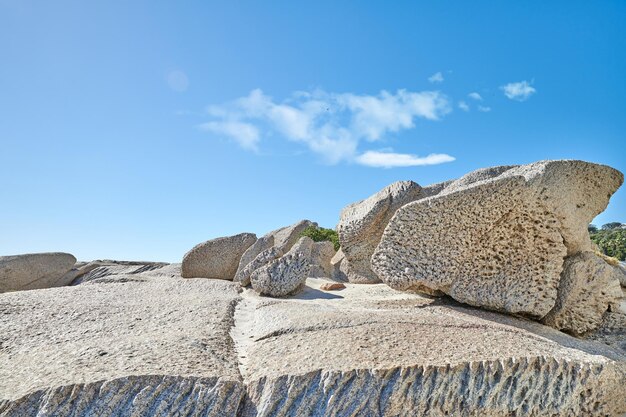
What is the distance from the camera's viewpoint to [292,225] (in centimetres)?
1190

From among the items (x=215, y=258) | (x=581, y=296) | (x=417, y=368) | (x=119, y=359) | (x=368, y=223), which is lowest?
(x=417, y=368)

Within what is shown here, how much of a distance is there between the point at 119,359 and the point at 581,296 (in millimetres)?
5176

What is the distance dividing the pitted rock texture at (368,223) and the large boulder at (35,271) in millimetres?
Answer: 8799

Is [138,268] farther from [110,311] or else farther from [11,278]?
[110,311]

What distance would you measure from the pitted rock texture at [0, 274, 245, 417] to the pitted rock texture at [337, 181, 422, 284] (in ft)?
8.79

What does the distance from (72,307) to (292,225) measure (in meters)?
6.78

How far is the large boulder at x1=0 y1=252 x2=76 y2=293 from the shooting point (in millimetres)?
11570

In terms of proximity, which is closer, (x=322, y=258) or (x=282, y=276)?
(x=282, y=276)

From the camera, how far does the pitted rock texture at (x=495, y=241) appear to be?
5.28 metres

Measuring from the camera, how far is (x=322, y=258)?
1031 centimetres

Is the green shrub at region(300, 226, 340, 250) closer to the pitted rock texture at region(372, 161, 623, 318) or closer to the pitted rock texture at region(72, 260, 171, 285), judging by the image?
the pitted rock texture at region(72, 260, 171, 285)

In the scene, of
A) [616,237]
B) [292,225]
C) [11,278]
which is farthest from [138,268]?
[616,237]

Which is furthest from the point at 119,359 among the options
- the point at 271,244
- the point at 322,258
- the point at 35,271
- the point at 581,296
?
the point at 35,271

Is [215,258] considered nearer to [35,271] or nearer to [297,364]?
[35,271]
